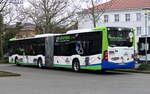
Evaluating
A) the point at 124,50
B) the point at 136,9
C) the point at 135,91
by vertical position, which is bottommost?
the point at 135,91

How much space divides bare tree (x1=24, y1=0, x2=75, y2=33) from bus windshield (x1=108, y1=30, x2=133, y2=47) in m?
24.9

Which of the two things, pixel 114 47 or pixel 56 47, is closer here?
pixel 114 47

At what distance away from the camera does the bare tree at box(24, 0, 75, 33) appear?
163ft

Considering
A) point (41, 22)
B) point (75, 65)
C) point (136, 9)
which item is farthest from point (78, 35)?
point (136, 9)

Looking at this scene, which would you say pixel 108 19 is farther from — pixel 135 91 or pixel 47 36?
pixel 135 91

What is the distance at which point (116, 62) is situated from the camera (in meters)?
23.5

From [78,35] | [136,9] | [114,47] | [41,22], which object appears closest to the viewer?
[114,47]

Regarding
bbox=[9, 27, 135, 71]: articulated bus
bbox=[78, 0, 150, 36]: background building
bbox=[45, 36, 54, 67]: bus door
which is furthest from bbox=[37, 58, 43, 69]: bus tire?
bbox=[78, 0, 150, 36]: background building

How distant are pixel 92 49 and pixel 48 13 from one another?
2581cm

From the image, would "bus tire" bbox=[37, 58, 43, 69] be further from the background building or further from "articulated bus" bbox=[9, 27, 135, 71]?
the background building

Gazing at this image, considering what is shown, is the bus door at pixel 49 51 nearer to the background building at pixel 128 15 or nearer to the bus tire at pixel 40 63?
the bus tire at pixel 40 63

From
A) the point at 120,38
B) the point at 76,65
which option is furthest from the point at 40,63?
the point at 120,38

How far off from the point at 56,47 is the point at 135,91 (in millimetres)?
16567

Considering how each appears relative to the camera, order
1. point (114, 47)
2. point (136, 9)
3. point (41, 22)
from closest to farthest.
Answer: point (114, 47), point (41, 22), point (136, 9)
